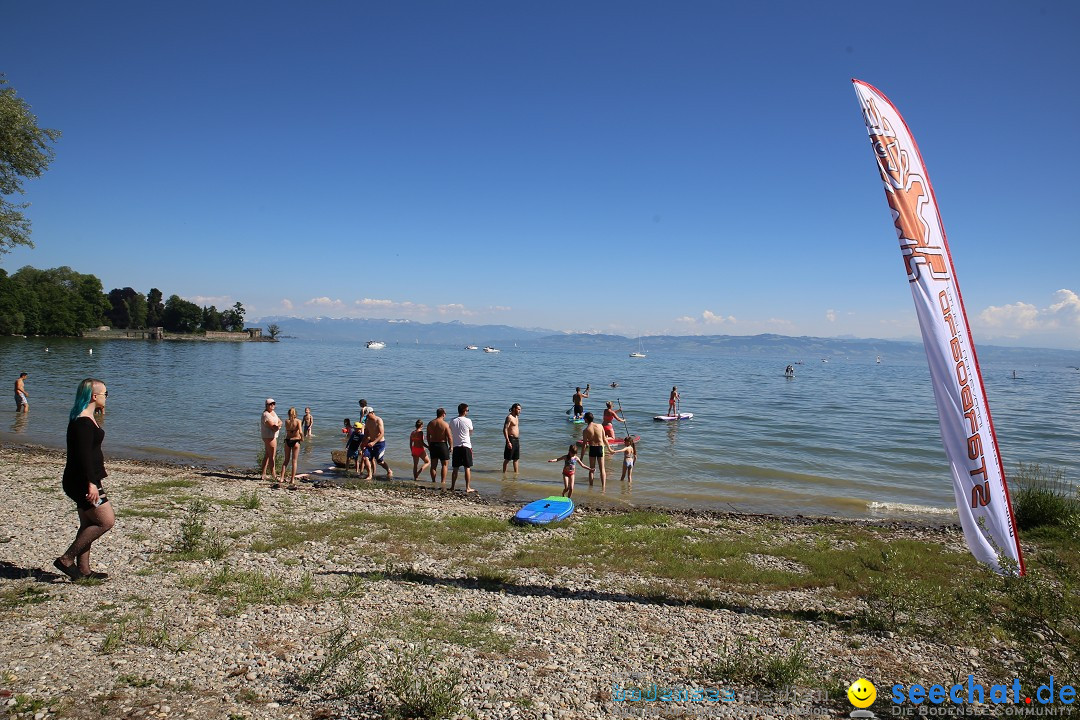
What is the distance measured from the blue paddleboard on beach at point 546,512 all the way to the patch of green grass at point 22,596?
252 inches

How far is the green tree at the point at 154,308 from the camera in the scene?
128850 mm

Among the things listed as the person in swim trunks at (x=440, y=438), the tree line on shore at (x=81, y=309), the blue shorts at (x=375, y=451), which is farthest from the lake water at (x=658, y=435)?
the tree line on shore at (x=81, y=309)

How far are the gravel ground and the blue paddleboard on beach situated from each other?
146cm

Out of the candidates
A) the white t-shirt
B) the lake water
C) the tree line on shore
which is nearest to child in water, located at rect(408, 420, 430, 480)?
the lake water

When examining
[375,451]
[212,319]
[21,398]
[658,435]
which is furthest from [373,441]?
[212,319]

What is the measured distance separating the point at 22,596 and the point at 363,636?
3.51m

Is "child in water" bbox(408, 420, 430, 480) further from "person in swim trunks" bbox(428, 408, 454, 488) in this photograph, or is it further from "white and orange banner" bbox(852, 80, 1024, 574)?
"white and orange banner" bbox(852, 80, 1024, 574)

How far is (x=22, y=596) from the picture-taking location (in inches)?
224

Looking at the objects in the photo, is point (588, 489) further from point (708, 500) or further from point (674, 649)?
point (674, 649)

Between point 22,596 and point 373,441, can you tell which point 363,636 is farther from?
point 373,441

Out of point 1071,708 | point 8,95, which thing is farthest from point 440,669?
point 8,95

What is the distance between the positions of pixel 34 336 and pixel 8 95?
10521 cm

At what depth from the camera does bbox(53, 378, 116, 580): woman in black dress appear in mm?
5562

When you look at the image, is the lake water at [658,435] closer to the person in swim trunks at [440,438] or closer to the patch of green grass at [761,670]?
the person in swim trunks at [440,438]
